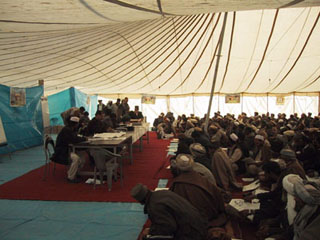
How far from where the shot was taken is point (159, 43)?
9.09 metres

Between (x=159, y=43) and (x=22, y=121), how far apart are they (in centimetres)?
471

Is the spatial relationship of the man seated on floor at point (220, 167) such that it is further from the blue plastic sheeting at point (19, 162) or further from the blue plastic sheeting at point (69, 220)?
the blue plastic sheeting at point (19, 162)

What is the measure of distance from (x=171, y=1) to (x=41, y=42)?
4.13 m

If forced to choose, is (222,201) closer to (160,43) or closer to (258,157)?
(258,157)

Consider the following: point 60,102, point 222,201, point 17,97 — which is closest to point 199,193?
point 222,201

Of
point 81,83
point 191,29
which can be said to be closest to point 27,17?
point 191,29

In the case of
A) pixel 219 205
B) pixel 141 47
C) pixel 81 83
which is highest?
pixel 141 47

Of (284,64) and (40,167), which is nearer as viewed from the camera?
(40,167)

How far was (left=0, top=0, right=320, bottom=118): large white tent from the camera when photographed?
156 inches

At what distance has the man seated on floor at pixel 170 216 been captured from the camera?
1.92 metres

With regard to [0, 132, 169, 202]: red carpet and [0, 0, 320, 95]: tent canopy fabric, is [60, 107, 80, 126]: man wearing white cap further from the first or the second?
[0, 132, 169, 202]: red carpet

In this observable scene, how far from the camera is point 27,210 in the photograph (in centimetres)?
376

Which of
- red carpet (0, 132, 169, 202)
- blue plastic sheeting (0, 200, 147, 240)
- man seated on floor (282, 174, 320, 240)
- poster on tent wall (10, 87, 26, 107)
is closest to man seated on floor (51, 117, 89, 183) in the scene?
red carpet (0, 132, 169, 202)

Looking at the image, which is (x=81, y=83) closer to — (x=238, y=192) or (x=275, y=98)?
(x=238, y=192)
